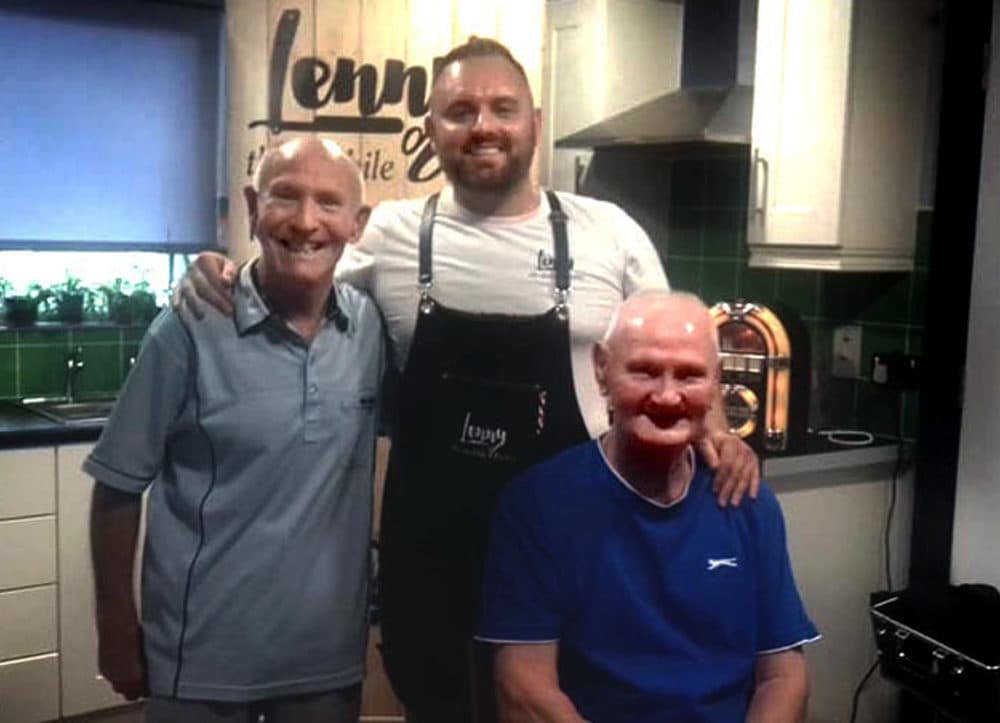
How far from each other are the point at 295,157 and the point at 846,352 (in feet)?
5.76

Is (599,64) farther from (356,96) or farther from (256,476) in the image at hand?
(256,476)

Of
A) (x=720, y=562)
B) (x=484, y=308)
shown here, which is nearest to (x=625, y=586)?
(x=720, y=562)

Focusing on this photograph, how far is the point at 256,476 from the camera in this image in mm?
1364

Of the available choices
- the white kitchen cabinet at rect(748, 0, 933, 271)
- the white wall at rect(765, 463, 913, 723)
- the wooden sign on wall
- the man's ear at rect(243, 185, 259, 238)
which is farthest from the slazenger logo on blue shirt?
the white kitchen cabinet at rect(748, 0, 933, 271)

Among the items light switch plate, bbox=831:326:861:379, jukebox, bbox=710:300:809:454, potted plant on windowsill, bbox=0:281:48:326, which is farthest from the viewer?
light switch plate, bbox=831:326:861:379

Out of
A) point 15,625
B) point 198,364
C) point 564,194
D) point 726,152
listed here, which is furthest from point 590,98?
point 15,625

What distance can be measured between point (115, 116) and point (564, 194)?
737mm

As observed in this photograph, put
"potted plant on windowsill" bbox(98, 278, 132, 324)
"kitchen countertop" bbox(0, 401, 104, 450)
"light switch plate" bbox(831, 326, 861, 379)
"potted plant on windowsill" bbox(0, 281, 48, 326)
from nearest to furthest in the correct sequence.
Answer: "potted plant on windowsill" bbox(98, 278, 132, 324) → "kitchen countertop" bbox(0, 401, 104, 450) → "potted plant on windowsill" bbox(0, 281, 48, 326) → "light switch plate" bbox(831, 326, 861, 379)

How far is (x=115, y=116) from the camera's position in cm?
181

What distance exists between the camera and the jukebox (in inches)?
92.8

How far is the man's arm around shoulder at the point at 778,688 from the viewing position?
147cm

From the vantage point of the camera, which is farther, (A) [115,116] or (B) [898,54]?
(B) [898,54]

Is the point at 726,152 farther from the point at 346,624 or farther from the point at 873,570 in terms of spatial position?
the point at 346,624

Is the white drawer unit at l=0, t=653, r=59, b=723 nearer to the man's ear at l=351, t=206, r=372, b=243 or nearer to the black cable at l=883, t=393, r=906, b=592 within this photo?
the man's ear at l=351, t=206, r=372, b=243
